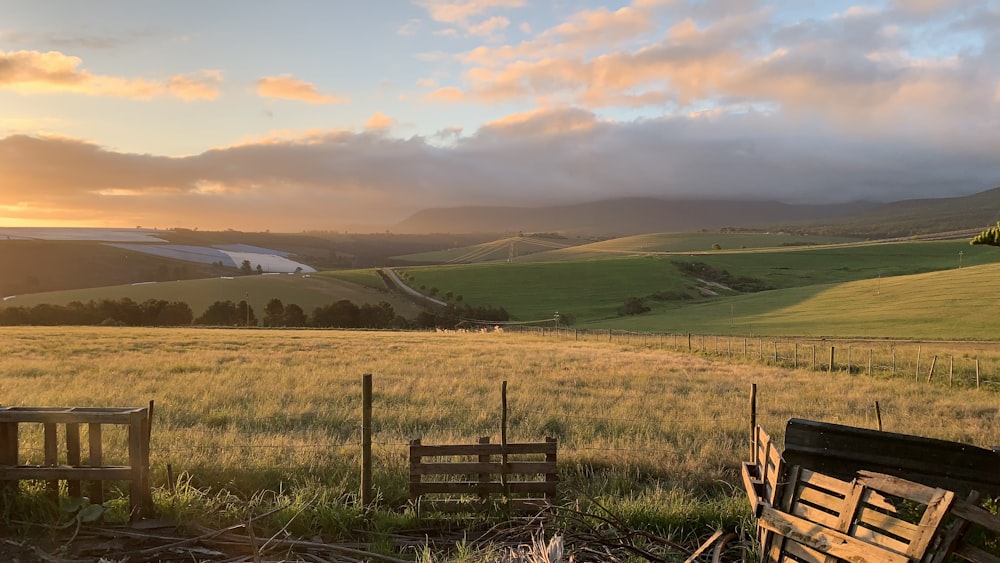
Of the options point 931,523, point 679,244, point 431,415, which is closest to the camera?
point 931,523

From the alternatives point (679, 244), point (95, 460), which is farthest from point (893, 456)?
point (679, 244)

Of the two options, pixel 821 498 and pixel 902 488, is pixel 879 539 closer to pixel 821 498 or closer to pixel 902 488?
pixel 902 488

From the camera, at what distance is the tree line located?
72562 mm

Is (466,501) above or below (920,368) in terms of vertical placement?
above

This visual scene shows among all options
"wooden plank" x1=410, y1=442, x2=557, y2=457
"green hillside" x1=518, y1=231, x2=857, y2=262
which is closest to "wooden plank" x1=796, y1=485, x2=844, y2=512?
"wooden plank" x1=410, y1=442, x2=557, y2=457

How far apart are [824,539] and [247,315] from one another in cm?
7922

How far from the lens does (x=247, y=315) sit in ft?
253

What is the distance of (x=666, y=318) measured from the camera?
228 feet

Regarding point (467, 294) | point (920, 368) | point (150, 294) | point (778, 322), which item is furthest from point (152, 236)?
point (920, 368)

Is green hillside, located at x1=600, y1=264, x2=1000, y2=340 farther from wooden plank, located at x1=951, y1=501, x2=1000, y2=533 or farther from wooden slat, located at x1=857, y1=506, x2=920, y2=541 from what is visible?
wooden plank, located at x1=951, y1=501, x2=1000, y2=533

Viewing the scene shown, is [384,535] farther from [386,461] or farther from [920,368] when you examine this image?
[920,368]

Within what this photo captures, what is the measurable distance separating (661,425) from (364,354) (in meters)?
19.5

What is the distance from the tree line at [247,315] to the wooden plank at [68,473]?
2659 inches

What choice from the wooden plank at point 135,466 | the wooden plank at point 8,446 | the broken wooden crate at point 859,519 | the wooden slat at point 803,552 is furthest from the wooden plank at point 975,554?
the wooden plank at point 8,446
